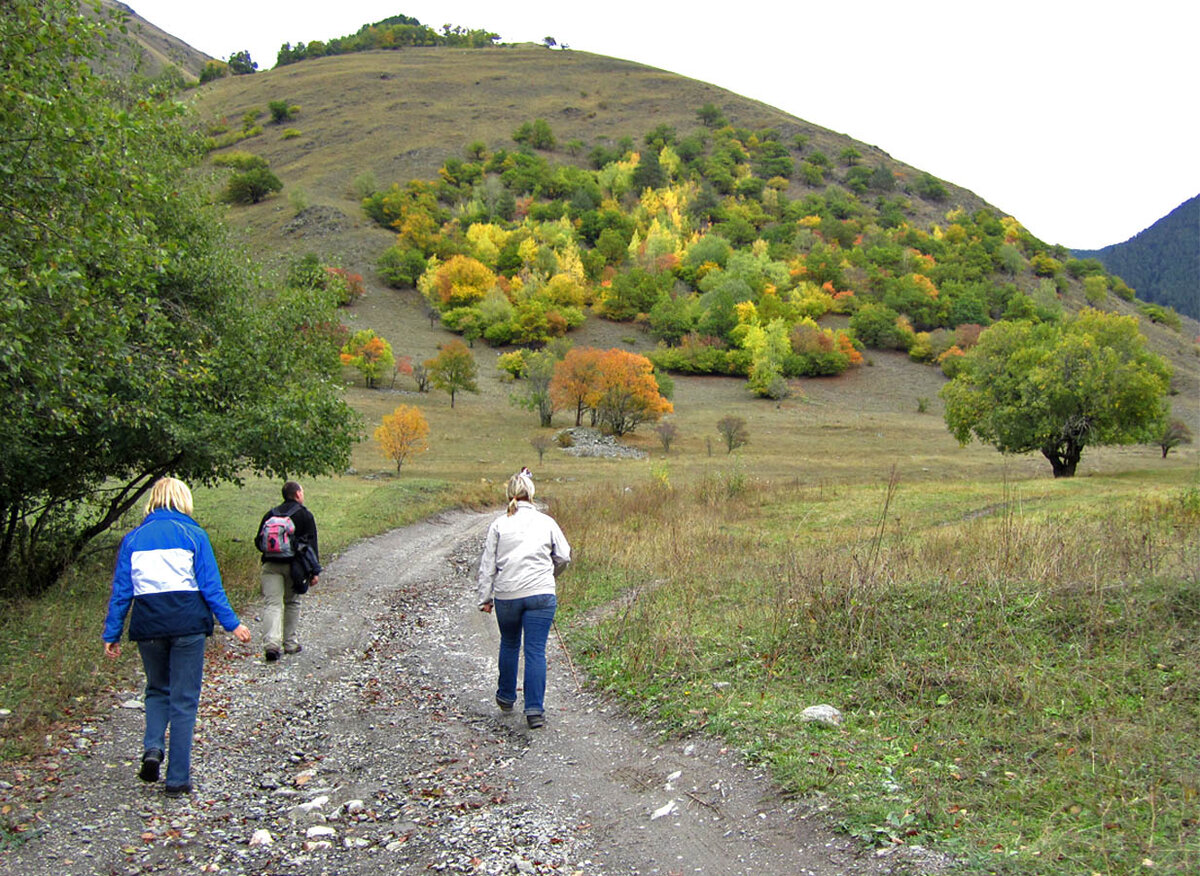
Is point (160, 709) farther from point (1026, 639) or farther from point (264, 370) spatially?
point (264, 370)

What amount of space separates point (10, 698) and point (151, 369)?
410 cm

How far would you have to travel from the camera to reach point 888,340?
10844cm

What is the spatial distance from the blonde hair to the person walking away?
Result: 2465mm

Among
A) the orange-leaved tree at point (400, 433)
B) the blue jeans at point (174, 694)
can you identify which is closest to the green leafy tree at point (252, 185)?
the orange-leaved tree at point (400, 433)

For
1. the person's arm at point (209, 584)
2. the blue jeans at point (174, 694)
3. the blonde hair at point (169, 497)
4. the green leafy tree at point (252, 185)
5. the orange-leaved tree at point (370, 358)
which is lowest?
the blue jeans at point (174, 694)

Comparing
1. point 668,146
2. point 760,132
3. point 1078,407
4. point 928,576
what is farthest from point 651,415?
point 760,132

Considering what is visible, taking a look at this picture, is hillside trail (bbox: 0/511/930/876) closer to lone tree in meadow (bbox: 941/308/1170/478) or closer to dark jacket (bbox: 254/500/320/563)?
dark jacket (bbox: 254/500/320/563)

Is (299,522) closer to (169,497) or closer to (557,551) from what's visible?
(169,497)

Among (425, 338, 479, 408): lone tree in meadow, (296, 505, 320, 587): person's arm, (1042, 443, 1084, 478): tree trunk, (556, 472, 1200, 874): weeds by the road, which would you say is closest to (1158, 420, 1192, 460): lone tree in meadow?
(1042, 443, 1084, 478): tree trunk

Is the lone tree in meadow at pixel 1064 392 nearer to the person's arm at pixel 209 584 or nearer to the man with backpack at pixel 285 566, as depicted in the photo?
the man with backpack at pixel 285 566

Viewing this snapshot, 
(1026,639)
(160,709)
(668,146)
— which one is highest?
(668,146)

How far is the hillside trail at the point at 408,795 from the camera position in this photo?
4730 millimetres

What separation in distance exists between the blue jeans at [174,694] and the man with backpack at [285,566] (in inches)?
140

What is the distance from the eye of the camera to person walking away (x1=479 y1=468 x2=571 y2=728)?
7023 millimetres
